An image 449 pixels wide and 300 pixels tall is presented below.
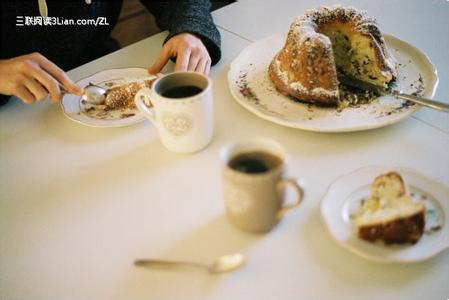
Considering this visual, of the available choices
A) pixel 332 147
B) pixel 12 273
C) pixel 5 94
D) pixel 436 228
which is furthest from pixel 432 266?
pixel 5 94

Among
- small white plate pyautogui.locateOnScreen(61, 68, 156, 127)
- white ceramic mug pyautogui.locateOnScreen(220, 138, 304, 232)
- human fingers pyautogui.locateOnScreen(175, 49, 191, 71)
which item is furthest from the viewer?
human fingers pyautogui.locateOnScreen(175, 49, 191, 71)

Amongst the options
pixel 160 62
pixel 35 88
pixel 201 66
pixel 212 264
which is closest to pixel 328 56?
pixel 201 66

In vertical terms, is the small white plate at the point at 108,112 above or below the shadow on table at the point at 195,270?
above

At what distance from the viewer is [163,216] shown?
0.74 m

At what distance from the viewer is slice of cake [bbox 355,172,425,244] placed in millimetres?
614

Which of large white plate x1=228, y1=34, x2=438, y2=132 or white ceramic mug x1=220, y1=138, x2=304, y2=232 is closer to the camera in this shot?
white ceramic mug x1=220, y1=138, x2=304, y2=232

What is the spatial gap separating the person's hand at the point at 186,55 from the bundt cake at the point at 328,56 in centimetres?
17

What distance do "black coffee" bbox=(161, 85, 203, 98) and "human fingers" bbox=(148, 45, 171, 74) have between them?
10.5 inches

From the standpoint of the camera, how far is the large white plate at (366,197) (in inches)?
24.4

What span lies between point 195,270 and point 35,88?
0.59m

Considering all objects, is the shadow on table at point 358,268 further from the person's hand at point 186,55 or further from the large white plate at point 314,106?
the person's hand at point 186,55

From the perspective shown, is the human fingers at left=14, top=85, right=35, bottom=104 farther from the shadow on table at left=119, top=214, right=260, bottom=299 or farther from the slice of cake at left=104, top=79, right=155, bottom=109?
the shadow on table at left=119, top=214, right=260, bottom=299

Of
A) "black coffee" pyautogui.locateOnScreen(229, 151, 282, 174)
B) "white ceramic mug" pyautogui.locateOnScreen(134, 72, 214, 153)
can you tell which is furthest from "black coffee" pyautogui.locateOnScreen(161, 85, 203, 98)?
"black coffee" pyautogui.locateOnScreen(229, 151, 282, 174)

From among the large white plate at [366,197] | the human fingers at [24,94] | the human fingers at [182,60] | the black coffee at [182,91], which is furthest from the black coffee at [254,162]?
the human fingers at [24,94]
